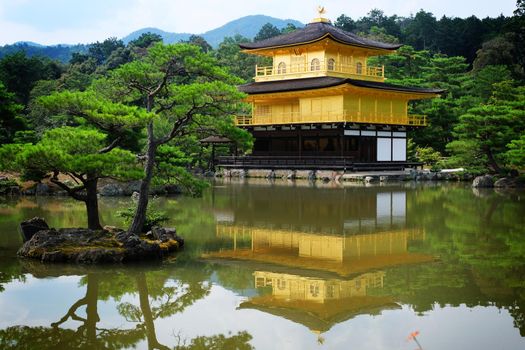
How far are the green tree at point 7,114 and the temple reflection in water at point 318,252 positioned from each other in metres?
8.10

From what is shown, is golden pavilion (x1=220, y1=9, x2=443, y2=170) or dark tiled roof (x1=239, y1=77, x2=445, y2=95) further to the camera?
golden pavilion (x1=220, y1=9, x2=443, y2=170)

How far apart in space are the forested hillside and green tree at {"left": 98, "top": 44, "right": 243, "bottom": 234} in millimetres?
523

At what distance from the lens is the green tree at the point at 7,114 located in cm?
2098

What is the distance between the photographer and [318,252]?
11844 millimetres

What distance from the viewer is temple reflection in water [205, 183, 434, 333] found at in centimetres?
819

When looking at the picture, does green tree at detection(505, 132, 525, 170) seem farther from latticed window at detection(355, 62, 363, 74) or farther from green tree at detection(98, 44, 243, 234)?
green tree at detection(98, 44, 243, 234)

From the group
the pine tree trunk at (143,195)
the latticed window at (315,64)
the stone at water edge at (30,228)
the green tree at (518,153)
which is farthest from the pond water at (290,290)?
the latticed window at (315,64)

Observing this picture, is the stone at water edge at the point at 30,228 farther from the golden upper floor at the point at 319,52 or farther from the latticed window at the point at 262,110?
the latticed window at the point at 262,110

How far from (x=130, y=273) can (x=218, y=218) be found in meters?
7.01

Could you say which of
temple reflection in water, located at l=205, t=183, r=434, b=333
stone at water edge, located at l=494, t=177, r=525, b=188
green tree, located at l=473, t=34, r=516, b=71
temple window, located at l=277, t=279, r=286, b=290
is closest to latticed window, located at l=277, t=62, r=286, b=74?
stone at water edge, located at l=494, t=177, r=525, b=188

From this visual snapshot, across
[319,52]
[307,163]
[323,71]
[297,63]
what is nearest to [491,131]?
[307,163]

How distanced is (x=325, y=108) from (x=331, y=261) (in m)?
25.5

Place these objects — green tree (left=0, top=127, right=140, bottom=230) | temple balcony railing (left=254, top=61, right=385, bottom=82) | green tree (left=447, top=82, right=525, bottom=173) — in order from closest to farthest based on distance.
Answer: green tree (left=0, top=127, right=140, bottom=230) < green tree (left=447, top=82, right=525, bottom=173) < temple balcony railing (left=254, top=61, right=385, bottom=82)

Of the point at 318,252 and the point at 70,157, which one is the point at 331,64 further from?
the point at 70,157
